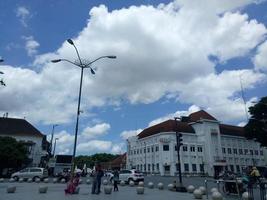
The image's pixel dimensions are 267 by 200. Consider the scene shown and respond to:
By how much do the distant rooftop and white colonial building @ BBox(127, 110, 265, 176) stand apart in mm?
33048

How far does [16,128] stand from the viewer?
83438mm

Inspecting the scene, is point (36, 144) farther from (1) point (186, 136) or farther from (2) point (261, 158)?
(2) point (261, 158)

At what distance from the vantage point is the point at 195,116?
101750mm

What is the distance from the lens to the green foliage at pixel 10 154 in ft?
177

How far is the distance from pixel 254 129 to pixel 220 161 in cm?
2959

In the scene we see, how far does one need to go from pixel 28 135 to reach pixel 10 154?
96.8ft

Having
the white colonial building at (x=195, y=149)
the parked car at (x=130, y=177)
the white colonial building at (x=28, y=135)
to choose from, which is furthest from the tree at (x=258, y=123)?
the white colonial building at (x=28, y=135)

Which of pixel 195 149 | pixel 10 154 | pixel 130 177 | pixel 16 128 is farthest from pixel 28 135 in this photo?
pixel 130 177

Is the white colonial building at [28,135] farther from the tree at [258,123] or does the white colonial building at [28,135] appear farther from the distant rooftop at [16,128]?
the tree at [258,123]

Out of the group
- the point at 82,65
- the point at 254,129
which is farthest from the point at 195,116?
the point at 82,65

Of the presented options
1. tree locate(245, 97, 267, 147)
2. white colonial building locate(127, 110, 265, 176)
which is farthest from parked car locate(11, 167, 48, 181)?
white colonial building locate(127, 110, 265, 176)

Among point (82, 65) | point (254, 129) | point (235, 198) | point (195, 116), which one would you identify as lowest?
point (235, 198)

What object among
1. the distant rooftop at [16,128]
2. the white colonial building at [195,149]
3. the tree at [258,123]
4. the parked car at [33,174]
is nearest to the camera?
the parked car at [33,174]

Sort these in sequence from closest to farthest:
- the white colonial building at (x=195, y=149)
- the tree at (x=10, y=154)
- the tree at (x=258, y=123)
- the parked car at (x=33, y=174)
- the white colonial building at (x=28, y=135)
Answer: the parked car at (x=33, y=174) < the tree at (x=10, y=154) < the tree at (x=258, y=123) < the white colonial building at (x=28, y=135) < the white colonial building at (x=195, y=149)
